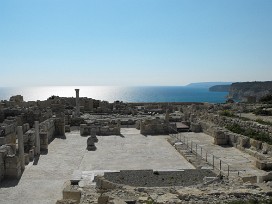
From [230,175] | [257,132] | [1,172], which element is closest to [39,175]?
[1,172]

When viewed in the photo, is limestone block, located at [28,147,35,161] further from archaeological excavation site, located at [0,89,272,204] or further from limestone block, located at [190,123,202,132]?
limestone block, located at [190,123,202,132]

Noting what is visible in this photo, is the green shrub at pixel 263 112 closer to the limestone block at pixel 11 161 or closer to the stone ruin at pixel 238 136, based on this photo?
the stone ruin at pixel 238 136

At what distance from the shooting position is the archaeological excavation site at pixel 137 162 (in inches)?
468

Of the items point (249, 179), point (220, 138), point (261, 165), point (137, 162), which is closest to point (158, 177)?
point (137, 162)

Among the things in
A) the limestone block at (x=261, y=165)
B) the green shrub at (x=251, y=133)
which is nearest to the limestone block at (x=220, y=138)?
the green shrub at (x=251, y=133)

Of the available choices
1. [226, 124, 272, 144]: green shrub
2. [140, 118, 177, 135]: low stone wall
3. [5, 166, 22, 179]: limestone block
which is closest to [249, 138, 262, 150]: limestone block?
[226, 124, 272, 144]: green shrub

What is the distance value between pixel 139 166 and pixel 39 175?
4.79 m

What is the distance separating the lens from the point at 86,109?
40.9 metres

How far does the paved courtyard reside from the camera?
44.8 feet

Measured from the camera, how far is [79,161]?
1827 cm

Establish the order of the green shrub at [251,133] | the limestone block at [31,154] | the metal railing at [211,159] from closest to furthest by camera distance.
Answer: the metal railing at [211,159] → the limestone block at [31,154] → the green shrub at [251,133]

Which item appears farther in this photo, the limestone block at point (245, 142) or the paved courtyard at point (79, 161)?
the limestone block at point (245, 142)

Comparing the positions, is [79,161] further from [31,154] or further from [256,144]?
[256,144]

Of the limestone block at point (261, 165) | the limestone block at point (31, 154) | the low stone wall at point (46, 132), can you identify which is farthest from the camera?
the low stone wall at point (46, 132)
